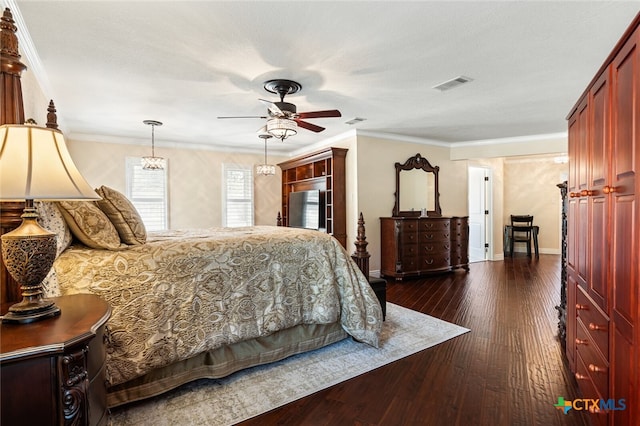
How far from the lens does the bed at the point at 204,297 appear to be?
1.84 m

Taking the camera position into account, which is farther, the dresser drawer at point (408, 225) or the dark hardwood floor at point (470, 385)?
the dresser drawer at point (408, 225)

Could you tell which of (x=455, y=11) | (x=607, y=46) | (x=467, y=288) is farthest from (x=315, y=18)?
(x=467, y=288)

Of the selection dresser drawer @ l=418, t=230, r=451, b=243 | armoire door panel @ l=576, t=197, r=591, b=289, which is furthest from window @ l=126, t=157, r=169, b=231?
armoire door panel @ l=576, t=197, r=591, b=289

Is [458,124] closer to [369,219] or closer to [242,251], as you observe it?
[369,219]

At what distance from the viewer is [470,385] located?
7.00 ft

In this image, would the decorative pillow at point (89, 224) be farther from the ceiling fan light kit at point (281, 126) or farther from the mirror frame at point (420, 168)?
the mirror frame at point (420, 168)

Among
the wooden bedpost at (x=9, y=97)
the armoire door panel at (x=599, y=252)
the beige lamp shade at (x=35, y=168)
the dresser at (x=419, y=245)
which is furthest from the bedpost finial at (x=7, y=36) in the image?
the dresser at (x=419, y=245)

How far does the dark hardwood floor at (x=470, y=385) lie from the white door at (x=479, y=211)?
3.59 meters

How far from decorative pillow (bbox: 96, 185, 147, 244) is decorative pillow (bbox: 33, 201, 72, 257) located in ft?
0.77

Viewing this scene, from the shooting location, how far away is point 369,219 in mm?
5410

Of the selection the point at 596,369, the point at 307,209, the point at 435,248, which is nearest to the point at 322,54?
the point at 596,369

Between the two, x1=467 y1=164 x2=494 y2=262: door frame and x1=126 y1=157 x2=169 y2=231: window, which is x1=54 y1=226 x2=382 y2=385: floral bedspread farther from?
x1=467 y1=164 x2=494 y2=262: door frame

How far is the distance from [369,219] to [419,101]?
2224 mm

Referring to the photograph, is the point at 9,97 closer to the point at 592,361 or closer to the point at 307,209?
the point at 592,361
